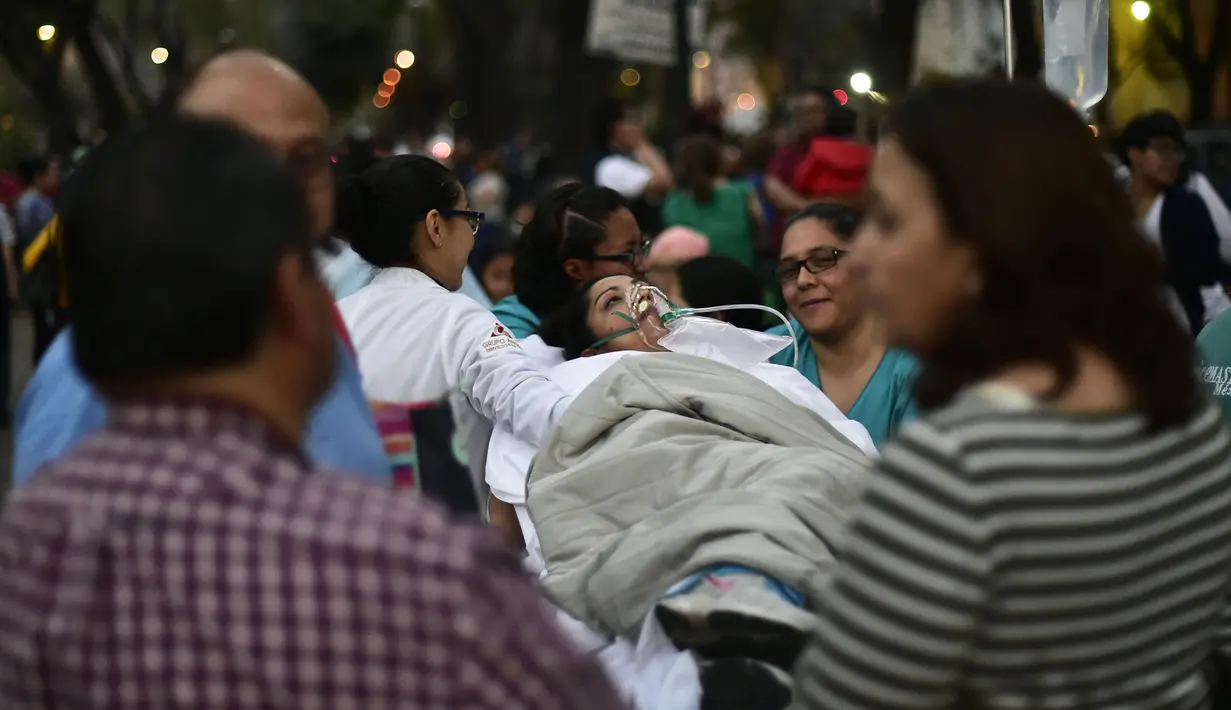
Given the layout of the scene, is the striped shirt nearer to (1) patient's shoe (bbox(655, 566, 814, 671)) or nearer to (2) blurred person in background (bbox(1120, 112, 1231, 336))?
(1) patient's shoe (bbox(655, 566, 814, 671))

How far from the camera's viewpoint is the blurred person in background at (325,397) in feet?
8.70

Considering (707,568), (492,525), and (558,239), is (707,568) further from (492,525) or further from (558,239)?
(558,239)

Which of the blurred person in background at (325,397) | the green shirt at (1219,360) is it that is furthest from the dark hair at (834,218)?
the blurred person in background at (325,397)

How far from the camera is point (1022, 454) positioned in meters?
1.87

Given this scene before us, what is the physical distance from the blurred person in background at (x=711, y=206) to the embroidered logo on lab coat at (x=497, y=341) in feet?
20.8

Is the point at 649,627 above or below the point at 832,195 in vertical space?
above

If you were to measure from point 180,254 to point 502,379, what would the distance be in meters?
2.93

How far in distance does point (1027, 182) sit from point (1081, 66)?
16.2 feet

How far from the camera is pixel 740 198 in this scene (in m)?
11.3

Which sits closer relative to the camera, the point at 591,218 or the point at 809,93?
the point at 591,218

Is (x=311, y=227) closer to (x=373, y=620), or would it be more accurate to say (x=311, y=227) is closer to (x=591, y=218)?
(x=373, y=620)

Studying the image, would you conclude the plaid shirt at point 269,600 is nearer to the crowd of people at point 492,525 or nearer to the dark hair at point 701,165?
the crowd of people at point 492,525

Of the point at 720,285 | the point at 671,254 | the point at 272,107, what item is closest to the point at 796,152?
the point at 671,254

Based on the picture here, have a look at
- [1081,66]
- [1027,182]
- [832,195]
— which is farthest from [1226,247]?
[1027,182]
